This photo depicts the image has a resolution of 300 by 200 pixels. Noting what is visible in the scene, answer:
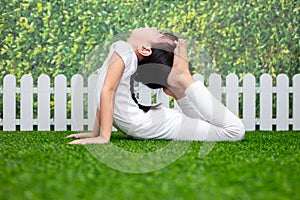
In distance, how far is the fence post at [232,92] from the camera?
5.41m

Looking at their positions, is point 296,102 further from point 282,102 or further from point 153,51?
point 153,51

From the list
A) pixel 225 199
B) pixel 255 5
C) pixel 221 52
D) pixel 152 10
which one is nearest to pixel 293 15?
pixel 255 5

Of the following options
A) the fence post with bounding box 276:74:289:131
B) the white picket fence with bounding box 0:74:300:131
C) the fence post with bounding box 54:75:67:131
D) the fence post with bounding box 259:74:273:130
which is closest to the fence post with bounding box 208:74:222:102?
the white picket fence with bounding box 0:74:300:131

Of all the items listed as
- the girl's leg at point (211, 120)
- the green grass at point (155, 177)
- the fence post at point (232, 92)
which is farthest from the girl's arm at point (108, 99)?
the fence post at point (232, 92)

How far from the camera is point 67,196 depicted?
1634 mm

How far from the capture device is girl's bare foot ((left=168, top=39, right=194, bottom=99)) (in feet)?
12.2

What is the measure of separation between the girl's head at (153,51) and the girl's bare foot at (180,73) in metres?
0.03

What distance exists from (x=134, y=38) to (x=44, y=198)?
2231 mm

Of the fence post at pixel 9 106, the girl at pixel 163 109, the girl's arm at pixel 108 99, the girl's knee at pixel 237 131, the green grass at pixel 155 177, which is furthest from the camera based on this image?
the fence post at pixel 9 106

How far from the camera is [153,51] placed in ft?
12.1

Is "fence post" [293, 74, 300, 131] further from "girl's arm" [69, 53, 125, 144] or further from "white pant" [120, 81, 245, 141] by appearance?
"girl's arm" [69, 53, 125, 144]

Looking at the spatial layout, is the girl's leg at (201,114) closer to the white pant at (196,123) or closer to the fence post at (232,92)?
the white pant at (196,123)

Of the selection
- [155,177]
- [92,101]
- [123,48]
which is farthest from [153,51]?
[155,177]

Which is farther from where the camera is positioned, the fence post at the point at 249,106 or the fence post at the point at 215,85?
the fence post at the point at 249,106
